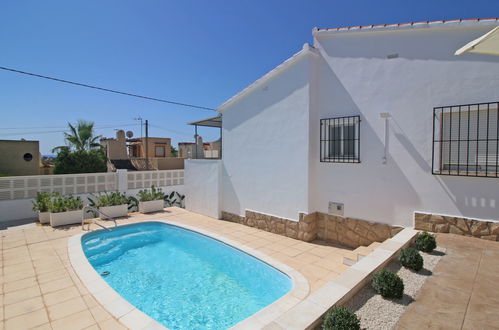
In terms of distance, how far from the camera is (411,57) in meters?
7.91

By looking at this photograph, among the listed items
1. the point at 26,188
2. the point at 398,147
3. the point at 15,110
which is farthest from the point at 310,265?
the point at 15,110

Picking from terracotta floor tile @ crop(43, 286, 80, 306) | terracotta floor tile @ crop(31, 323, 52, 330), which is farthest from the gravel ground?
Result: terracotta floor tile @ crop(43, 286, 80, 306)

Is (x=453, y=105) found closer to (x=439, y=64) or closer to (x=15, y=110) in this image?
(x=439, y=64)

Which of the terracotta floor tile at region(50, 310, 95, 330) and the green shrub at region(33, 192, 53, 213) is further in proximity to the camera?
the green shrub at region(33, 192, 53, 213)

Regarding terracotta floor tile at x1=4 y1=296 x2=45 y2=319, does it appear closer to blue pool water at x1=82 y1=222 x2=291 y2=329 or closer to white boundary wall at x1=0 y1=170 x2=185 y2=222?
blue pool water at x1=82 y1=222 x2=291 y2=329

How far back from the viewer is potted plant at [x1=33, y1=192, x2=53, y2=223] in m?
12.8

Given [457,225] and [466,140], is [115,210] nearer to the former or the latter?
[457,225]

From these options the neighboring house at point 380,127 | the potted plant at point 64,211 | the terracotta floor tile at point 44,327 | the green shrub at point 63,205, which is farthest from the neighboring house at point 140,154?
the terracotta floor tile at point 44,327

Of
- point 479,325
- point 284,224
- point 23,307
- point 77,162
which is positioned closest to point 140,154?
point 77,162

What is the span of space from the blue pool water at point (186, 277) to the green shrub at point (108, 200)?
9.15 feet

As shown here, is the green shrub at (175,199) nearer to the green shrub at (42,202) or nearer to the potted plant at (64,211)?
the potted plant at (64,211)

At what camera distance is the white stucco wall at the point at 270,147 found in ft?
33.7

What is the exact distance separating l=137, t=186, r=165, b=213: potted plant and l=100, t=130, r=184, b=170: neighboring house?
14134 mm

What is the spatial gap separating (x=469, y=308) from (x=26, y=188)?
1921 cm
